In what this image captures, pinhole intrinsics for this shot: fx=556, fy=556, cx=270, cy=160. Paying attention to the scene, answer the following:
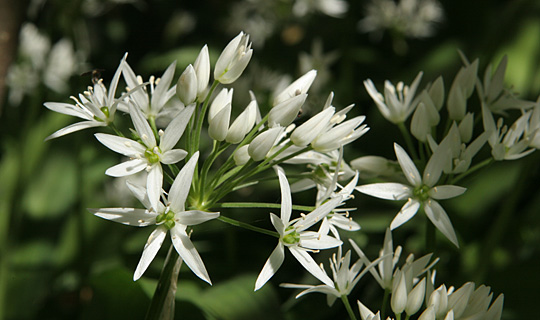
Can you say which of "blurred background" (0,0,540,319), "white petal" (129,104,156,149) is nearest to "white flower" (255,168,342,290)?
"white petal" (129,104,156,149)

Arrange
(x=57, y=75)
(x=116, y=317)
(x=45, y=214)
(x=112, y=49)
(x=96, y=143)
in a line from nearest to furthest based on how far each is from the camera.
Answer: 1. (x=116, y=317)
2. (x=45, y=214)
3. (x=96, y=143)
4. (x=57, y=75)
5. (x=112, y=49)

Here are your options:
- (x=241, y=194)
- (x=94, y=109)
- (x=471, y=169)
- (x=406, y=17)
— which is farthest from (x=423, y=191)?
(x=406, y=17)

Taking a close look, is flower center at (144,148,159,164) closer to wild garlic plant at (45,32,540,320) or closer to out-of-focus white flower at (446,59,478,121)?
wild garlic plant at (45,32,540,320)

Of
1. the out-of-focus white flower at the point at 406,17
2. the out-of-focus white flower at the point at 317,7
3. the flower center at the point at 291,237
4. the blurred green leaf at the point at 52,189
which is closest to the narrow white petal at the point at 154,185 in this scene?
the flower center at the point at 291,237

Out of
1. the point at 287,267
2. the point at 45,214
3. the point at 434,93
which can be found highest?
the point at 434,93

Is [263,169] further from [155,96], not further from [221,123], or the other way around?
[155,96]

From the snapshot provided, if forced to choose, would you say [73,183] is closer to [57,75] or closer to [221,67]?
[57,75]

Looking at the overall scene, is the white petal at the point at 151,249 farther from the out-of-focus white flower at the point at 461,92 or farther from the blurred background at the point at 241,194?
the out-of-focus white flower at the point at 461,92

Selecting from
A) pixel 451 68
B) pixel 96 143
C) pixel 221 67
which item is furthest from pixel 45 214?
pixel 451 68
